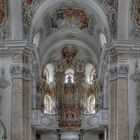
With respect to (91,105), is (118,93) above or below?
above

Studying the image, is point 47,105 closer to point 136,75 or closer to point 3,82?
point 3,82

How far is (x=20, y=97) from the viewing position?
2469 centimetres

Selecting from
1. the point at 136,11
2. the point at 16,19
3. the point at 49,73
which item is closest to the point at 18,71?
the point at 16,19

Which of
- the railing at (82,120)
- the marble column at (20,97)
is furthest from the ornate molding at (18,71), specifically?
the railing at (82,120)

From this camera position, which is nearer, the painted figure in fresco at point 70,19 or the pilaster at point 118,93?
the pilaster at point 118,93

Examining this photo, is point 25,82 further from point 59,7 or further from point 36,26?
point 59,7

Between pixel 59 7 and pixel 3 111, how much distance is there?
25.1 feet

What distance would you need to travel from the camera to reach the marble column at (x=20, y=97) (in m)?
24.4

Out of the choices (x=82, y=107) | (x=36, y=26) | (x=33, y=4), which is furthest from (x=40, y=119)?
(x=33, y=4)

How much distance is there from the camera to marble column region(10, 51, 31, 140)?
24375mm

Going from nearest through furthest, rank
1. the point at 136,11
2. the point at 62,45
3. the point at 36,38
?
1. the point at 136,11
2. the point at 36,38
3. the point at 62,45

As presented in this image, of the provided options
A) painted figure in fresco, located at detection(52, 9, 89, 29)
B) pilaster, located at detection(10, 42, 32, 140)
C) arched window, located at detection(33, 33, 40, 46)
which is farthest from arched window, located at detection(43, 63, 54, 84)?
pilaster, located at detection(10, 42, 32, 140)

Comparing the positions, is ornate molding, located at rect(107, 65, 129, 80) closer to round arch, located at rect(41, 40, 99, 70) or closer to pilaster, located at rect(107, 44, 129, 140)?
pilaster, located at rect(107, 44, 129, 140)

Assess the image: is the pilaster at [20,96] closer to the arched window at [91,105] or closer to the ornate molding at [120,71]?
the ornate molding at [120,71]
